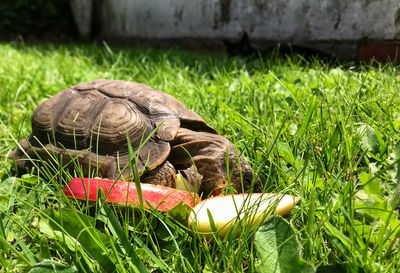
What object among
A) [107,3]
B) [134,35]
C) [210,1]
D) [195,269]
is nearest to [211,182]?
[195,269]

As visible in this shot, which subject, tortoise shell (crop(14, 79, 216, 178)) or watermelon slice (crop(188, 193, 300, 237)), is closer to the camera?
watermelon slice (crop(188, 193, 300, 237))

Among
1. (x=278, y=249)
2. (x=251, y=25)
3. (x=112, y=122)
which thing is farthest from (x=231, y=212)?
(x=251, y=25)

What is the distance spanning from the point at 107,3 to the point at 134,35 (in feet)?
3.91

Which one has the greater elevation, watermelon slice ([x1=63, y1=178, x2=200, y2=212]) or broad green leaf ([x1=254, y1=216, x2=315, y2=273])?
broad green leaf ([x1=254, y1=216, x2=315, y2=273])

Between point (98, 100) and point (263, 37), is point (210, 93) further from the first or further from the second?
point (263, 37)

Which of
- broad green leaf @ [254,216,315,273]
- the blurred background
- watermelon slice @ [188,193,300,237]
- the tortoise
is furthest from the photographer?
the blurred background

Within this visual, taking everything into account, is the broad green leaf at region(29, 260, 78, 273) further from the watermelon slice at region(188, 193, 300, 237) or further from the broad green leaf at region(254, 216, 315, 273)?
the broad green leaf at region(254, 216, 315, 273)

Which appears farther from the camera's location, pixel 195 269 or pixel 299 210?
pixel 299 210

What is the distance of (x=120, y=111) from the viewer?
6.11 feet

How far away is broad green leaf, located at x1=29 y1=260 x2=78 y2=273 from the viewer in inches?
41.3

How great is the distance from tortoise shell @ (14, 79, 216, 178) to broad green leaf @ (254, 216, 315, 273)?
2.32ft

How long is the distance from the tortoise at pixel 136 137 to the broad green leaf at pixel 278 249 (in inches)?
19.6

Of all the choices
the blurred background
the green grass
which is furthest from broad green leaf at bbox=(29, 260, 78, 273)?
the blurred background

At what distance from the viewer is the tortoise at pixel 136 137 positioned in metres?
1.74
